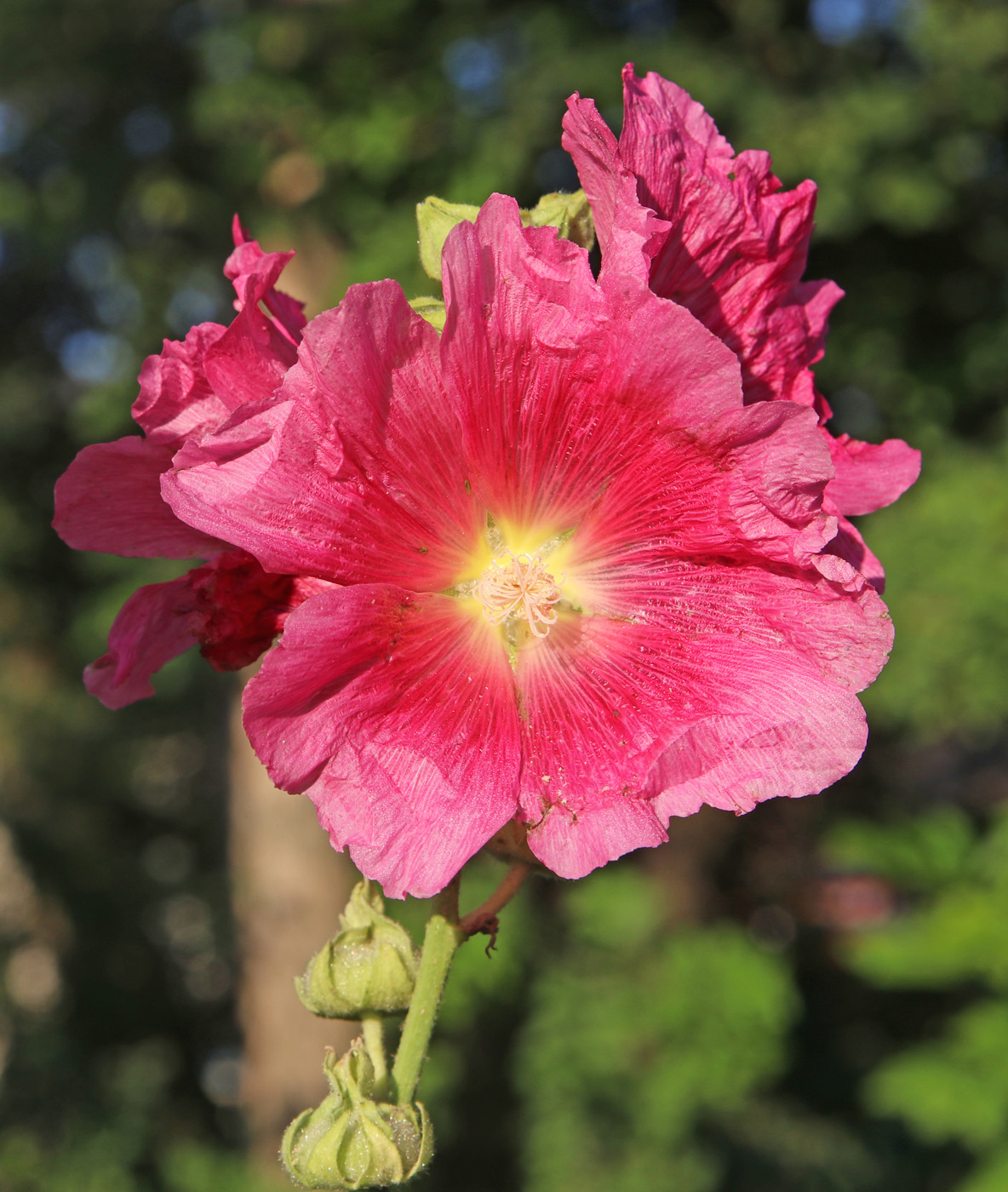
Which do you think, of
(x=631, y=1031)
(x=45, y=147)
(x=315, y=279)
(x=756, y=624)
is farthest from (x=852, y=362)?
(x=756, y=624)

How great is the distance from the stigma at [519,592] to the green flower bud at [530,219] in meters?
0.25

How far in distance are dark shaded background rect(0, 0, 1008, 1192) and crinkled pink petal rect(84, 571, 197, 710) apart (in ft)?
10.6

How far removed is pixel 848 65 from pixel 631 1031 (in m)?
4.64

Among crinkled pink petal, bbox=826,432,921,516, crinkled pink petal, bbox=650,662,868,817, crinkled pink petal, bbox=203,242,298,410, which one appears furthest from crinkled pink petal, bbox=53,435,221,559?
crinkled pink petal, bbox=826,432,921,516

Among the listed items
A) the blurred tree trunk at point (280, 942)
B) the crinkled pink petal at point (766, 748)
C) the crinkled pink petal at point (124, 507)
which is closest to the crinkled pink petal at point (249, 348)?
the crinkled pink petal at point (124, 507)

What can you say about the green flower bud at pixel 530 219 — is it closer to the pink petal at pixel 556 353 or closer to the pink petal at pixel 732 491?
the pink petal at pixel 556 353

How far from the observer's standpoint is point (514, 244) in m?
0.88

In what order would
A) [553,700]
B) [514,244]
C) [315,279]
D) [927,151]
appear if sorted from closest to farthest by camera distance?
[514,244] → [553,700] → [927,151] → [315,279]

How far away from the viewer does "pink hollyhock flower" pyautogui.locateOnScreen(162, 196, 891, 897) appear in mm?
855

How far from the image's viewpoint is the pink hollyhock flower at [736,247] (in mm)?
918

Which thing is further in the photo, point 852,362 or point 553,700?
point 852,362

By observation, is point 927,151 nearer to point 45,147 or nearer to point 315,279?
point 315,279

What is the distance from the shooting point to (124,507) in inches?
40.9

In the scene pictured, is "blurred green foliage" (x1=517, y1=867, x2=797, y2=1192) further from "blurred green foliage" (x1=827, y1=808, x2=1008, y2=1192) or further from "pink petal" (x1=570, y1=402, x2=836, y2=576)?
"pink petal" (x1=570, y1=402, x2=836, y2=576)
